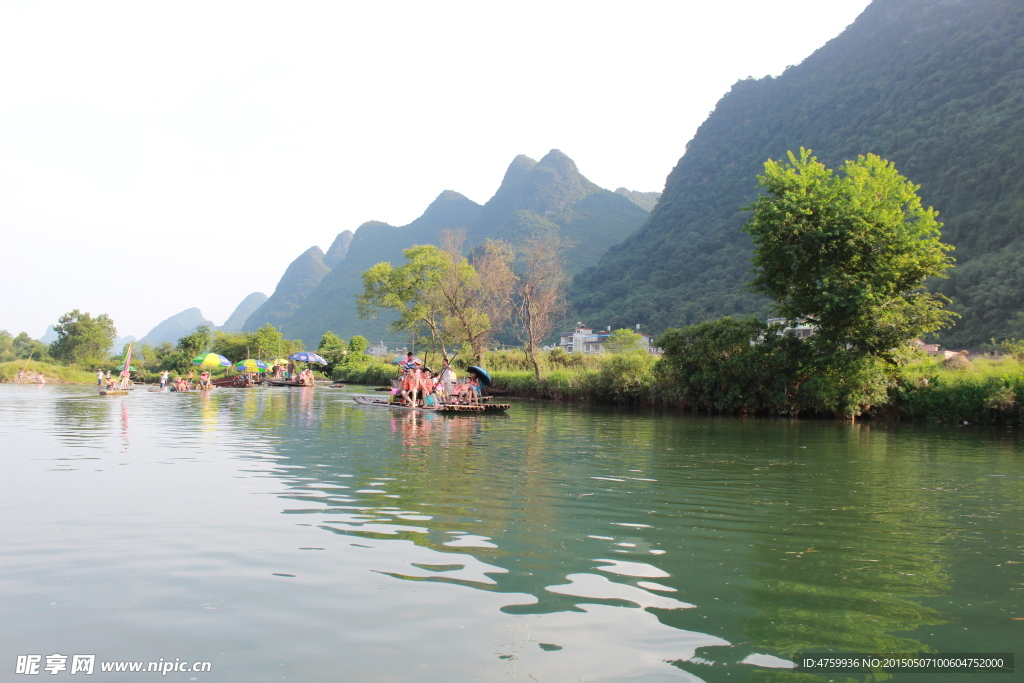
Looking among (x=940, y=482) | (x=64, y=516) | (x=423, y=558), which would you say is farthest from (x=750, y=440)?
(x=64, y=516)

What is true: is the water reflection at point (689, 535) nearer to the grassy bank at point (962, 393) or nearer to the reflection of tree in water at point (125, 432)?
the reflection of tree in water at point (125, 432)

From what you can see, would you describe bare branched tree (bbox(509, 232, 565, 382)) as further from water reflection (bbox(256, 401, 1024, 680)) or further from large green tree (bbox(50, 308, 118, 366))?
large green tree (bbox(50, 308, 118, 366))

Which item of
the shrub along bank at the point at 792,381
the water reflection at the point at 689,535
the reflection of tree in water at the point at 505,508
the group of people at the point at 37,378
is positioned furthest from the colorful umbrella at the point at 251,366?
the water reflection at the point at 689,535

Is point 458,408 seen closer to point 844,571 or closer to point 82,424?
point 82,424

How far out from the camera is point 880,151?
67.6 meters

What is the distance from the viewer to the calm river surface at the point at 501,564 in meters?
3.56

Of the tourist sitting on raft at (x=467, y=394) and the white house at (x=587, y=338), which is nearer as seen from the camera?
the tourist sitting on raft at (x=467, y=394)

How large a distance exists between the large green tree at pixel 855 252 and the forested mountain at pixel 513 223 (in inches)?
3384

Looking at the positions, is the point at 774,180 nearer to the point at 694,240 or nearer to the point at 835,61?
the point at 694,240

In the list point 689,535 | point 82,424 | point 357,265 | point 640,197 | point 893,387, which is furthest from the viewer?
point 357,265

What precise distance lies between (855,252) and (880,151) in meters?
56.3

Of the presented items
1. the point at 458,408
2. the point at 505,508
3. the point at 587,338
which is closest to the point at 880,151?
the point at 587,338

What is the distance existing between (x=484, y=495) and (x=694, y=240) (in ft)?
265

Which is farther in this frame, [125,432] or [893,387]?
[893,387]
